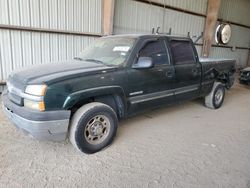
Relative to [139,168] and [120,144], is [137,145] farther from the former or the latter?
[139,168]

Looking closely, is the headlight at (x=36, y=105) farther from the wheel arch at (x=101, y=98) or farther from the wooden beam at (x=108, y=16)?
the wooden beam at (x=108, y=16)

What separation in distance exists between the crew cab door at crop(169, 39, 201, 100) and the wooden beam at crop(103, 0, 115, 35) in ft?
10.6

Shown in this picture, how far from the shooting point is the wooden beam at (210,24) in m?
10.3

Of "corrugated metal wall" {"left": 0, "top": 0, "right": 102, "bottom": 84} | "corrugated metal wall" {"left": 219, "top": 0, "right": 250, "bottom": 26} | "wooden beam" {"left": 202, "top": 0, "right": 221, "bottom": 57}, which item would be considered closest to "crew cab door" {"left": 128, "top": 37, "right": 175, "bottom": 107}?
"corrugated metal wall" {"left": 0, "top": 0, "right": 102, "bottom": 84}

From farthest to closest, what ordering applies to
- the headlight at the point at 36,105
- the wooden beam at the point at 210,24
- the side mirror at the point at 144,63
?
1. the wooden beam at the point at 210,24
2. the side mirror at the point at 144,63
3. the headlight at the point at 36,105

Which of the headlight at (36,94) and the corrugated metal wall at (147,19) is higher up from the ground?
the corrugated metal wall at (147,19)

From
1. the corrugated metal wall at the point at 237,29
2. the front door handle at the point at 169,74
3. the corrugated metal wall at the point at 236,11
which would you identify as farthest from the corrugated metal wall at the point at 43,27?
the corrugated metal wall at the point at 236,11

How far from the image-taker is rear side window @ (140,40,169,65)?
11.7 ft

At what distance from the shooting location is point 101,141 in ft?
10.1

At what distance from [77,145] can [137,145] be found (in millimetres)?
922

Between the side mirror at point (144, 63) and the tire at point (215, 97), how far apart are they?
8.09 ft

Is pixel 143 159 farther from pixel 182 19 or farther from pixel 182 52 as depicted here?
pixel 182 19

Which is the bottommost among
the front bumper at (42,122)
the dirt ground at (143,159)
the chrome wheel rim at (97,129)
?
the dirt ground at (143,159)

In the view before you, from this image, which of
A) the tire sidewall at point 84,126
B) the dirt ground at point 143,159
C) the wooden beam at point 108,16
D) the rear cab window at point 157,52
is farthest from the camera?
the wooden beam at point 108,16
